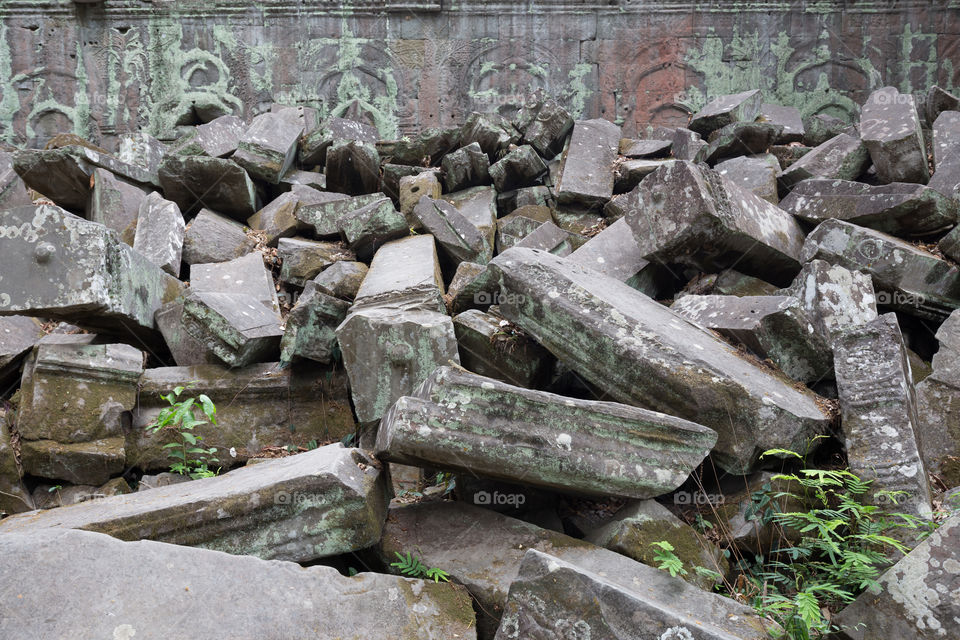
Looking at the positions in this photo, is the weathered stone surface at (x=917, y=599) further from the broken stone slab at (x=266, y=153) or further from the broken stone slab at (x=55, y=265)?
the broken stone slab at (x=266, y=153)

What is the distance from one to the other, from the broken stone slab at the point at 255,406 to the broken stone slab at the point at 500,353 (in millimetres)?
774

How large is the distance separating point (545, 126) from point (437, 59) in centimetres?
374

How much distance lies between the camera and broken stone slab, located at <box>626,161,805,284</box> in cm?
431

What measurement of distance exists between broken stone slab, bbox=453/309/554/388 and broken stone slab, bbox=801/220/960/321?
6.47ft

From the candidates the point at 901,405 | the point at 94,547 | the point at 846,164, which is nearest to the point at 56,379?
the point at 94,547

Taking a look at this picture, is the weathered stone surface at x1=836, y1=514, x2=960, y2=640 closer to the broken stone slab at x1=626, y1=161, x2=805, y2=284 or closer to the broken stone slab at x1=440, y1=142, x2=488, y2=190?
the broken stone slab at x1=626, y1=161, x2=805, y2=284

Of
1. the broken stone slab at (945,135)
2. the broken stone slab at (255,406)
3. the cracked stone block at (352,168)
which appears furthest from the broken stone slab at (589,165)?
the broken stone slab at (255,406)

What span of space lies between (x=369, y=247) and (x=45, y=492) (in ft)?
8.63

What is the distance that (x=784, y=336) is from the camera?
12.5ft

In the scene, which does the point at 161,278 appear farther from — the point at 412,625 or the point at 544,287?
the point at 412,625

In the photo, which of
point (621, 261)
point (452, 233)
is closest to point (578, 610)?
point (621, 261)

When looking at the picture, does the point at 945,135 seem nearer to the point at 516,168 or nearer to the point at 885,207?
the point at 885,207

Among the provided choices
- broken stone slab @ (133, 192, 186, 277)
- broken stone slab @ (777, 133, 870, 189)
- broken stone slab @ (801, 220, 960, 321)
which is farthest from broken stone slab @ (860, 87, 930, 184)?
broken stone slab @ (133, 192, 186, 277)

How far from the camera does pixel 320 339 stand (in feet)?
13.8
